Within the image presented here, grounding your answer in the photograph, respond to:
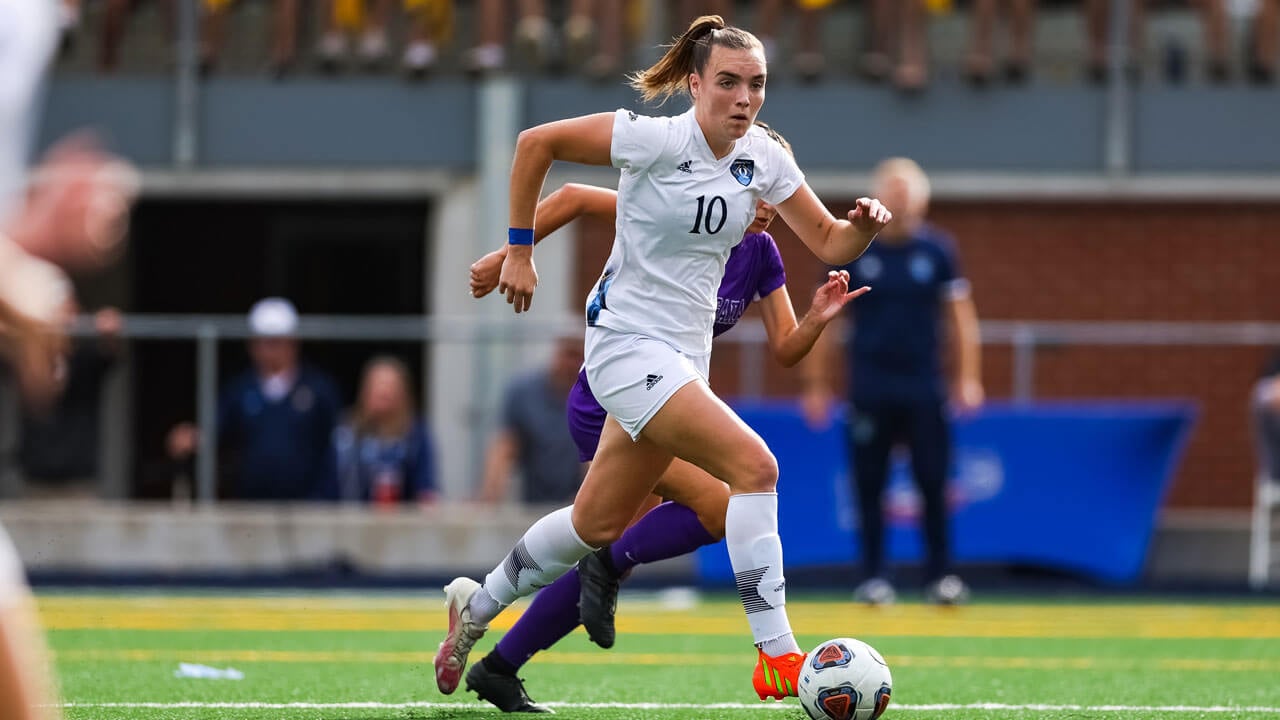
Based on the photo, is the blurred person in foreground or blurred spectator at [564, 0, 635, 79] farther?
blurred spectator at [564, 0, 635, 79]

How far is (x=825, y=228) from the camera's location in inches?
217

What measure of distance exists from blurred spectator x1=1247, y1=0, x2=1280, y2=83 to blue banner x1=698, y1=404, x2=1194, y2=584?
400 centimetres

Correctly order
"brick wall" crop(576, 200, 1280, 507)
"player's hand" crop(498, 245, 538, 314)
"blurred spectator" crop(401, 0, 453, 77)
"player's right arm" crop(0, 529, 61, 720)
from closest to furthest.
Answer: "player's right arm" crop(0, 529, 61, 720) → "player's hand" crop(498, 245, 538, 314) → "blurred spectator" crop(401, 0, 453, 77) → "brick wall" crop(576, 200, 1280, 507)

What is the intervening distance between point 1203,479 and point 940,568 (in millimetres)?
4960

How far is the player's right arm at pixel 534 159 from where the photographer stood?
5.22m

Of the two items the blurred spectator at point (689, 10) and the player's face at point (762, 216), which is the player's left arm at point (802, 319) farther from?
the blurred spectator at point (689, 10)

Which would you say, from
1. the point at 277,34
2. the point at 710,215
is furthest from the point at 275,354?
the point at 710,215

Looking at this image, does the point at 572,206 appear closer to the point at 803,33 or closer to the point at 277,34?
the point at 803,33

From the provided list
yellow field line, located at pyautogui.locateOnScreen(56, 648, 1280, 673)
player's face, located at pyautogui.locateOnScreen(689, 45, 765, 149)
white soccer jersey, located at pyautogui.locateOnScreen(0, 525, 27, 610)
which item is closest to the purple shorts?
player's face, located at pyautogui.locateOnScreen(689, 45, 765, 149)

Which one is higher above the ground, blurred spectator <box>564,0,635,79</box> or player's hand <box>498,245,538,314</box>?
blurred spectator <box>564,0,635,79</box>

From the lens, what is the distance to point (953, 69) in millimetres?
15367

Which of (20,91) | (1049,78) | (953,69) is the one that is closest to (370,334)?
(953,69)

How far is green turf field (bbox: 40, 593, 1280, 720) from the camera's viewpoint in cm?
580

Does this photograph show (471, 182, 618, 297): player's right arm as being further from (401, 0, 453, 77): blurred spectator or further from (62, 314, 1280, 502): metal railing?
(401, 0, 453, 77): blurred spectator
